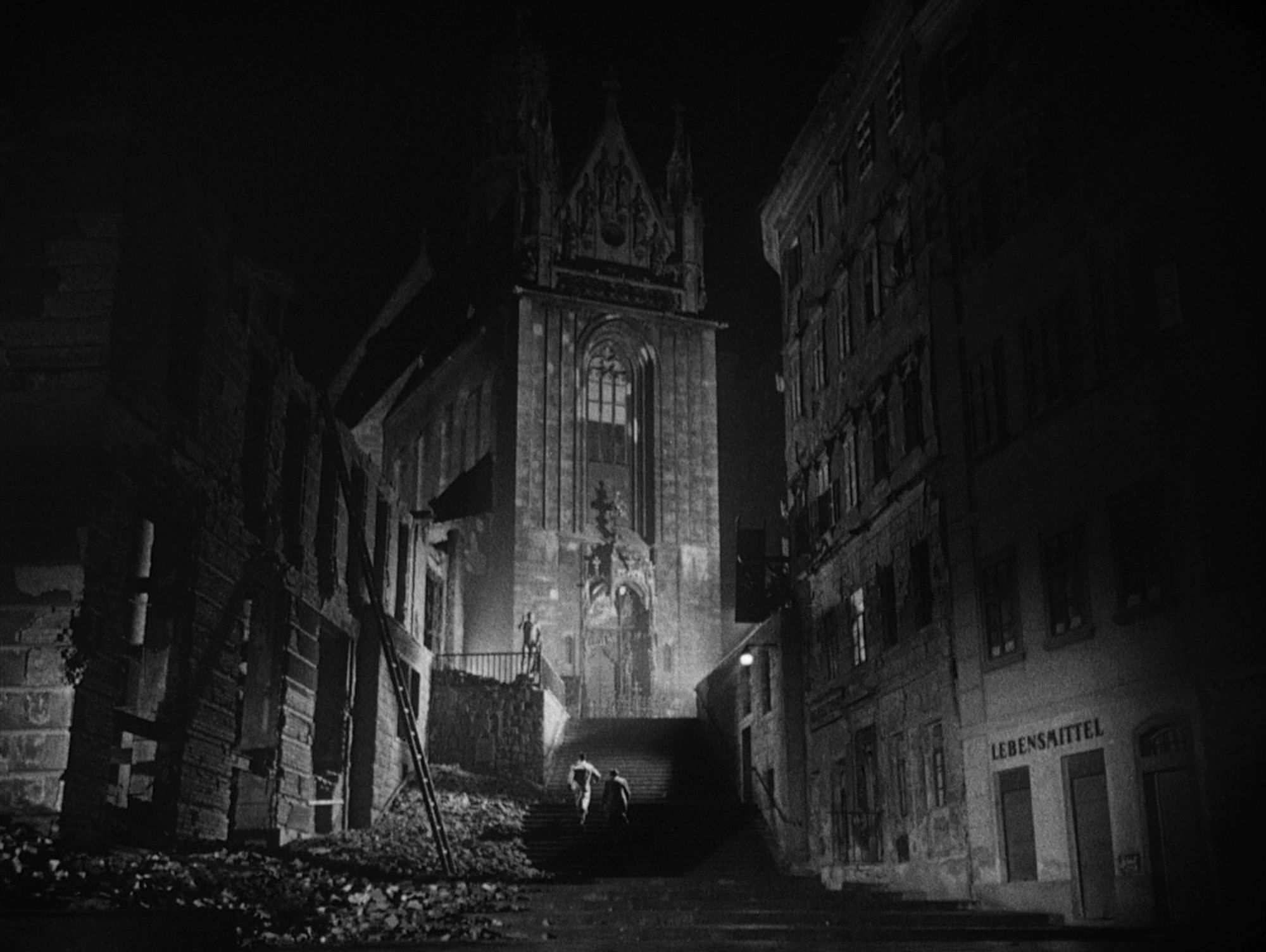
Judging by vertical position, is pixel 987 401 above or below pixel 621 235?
below

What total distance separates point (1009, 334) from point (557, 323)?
2948cm

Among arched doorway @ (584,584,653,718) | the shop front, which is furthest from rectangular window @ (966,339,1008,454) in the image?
arched doorway @ (584,584,653,718)

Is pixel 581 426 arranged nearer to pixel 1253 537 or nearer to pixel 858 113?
pixel 858 113

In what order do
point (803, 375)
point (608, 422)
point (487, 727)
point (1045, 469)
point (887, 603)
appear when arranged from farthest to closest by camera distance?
point (608, 422)
point (803, 375)
point (487, 727)
point (887, 603)
point (1045, 469)

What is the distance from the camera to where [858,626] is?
2591 centimetres

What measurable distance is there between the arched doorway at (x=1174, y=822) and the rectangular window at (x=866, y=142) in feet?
48.6

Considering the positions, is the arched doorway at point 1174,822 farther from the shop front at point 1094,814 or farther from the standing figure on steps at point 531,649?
the standing figure on steps at point 531,649

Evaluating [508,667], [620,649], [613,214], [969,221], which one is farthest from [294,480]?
[613,214]

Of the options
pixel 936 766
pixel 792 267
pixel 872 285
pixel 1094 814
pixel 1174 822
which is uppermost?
pixel 792 267

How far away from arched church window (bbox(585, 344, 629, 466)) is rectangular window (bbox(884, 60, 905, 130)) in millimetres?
23594

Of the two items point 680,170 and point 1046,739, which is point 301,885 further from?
point 680,170

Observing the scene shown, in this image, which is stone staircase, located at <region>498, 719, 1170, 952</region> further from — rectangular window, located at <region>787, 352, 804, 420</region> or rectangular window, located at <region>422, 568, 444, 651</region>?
rectangular window, located at <region>787, 352, 804, 420</region>

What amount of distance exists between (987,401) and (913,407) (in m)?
3.06

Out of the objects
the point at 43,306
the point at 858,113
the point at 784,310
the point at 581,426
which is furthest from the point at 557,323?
the point at 43,306
